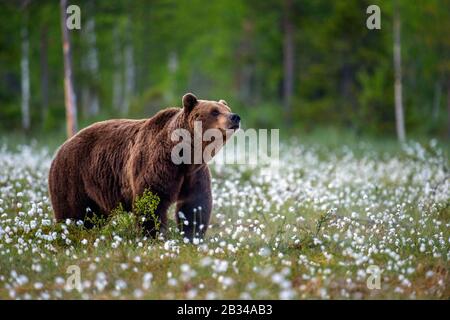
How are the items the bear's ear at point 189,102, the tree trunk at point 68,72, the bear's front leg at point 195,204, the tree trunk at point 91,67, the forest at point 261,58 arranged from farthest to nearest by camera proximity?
the tree trunk at point 91,67 < the forest at point 261,58 < the tree trunk at point 68,72 < the bear's front leg at point 195,204 < the bear's ear at point 189,102

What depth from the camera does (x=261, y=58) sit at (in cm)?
3428

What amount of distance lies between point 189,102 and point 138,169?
1071mm

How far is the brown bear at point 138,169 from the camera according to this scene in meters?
7.76

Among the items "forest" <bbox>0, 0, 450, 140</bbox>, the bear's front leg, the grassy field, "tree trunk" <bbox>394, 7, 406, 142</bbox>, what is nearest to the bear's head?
the bear's front leg

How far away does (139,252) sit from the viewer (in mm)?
6871

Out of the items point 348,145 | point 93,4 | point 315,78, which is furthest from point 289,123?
point 93,4

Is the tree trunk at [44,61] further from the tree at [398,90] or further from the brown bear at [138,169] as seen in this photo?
the brown bear at [138,169]

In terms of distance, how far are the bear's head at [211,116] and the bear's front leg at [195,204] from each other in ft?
2.06

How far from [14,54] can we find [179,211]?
21439mm

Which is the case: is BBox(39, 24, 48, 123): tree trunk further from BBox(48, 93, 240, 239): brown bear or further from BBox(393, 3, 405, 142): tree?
BBox(48, 93, 240, 239): brown bear

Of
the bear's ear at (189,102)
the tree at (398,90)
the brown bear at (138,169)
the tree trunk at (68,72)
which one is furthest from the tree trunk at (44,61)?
the bear's ear at (189,102)

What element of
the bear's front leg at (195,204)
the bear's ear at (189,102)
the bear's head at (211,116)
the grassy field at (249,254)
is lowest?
the grassy field at (249,254)

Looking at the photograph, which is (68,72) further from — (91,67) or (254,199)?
(91,67)
